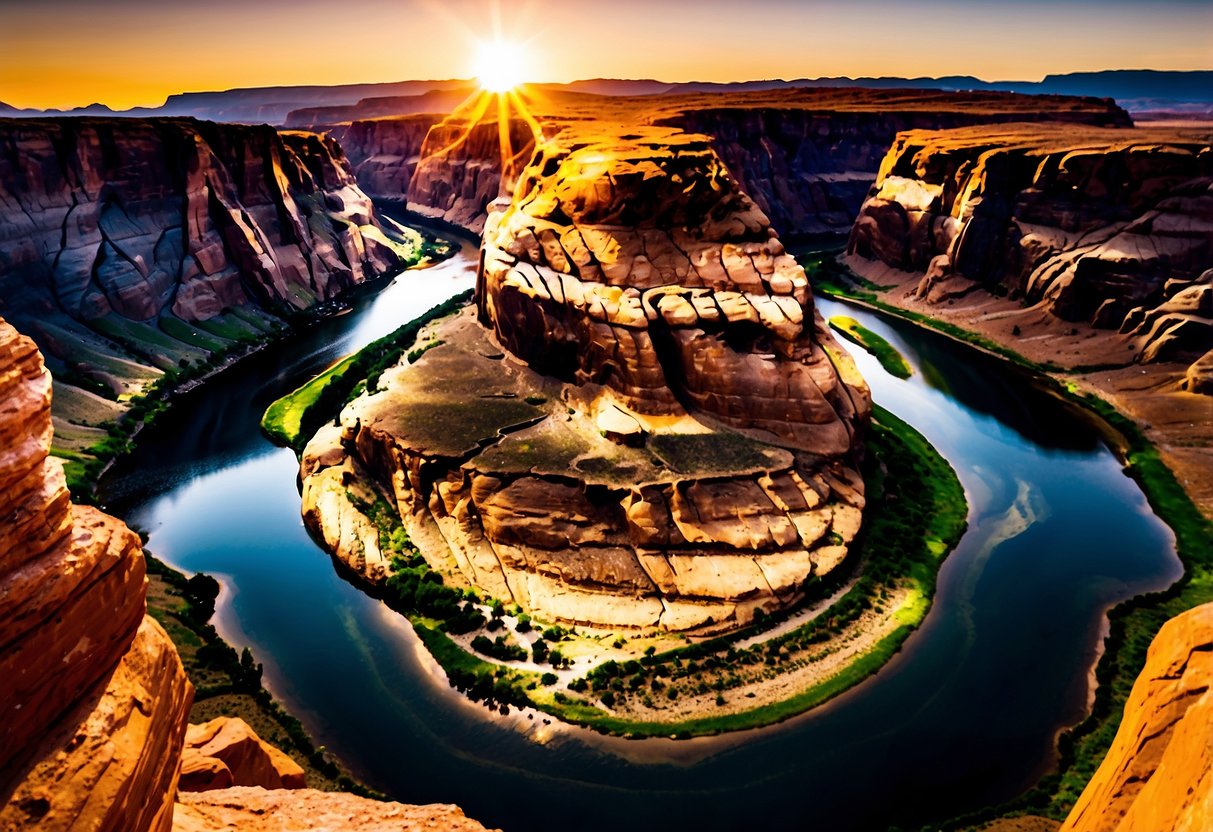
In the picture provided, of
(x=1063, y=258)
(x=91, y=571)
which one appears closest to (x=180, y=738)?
(x=91, y=571)

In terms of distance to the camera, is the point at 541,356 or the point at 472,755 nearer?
the point at 472,755

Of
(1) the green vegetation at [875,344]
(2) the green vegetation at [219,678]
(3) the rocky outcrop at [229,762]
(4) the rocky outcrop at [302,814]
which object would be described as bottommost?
(4) the rocky outcrop at [302,814]

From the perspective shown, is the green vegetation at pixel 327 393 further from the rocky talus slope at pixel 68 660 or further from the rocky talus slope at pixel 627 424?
the rocky talus slope at pixel 68 660

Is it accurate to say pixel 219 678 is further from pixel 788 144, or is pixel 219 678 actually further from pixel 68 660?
pixel 788 144

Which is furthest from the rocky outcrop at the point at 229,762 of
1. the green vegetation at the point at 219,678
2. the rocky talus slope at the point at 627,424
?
the rocky talus slope at the point at 627,424

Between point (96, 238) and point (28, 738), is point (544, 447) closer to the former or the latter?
point (28, 738)

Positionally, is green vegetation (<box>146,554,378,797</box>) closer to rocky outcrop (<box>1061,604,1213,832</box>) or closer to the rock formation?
rocky outcrop (<box>1061,604,1213,832</box>)
